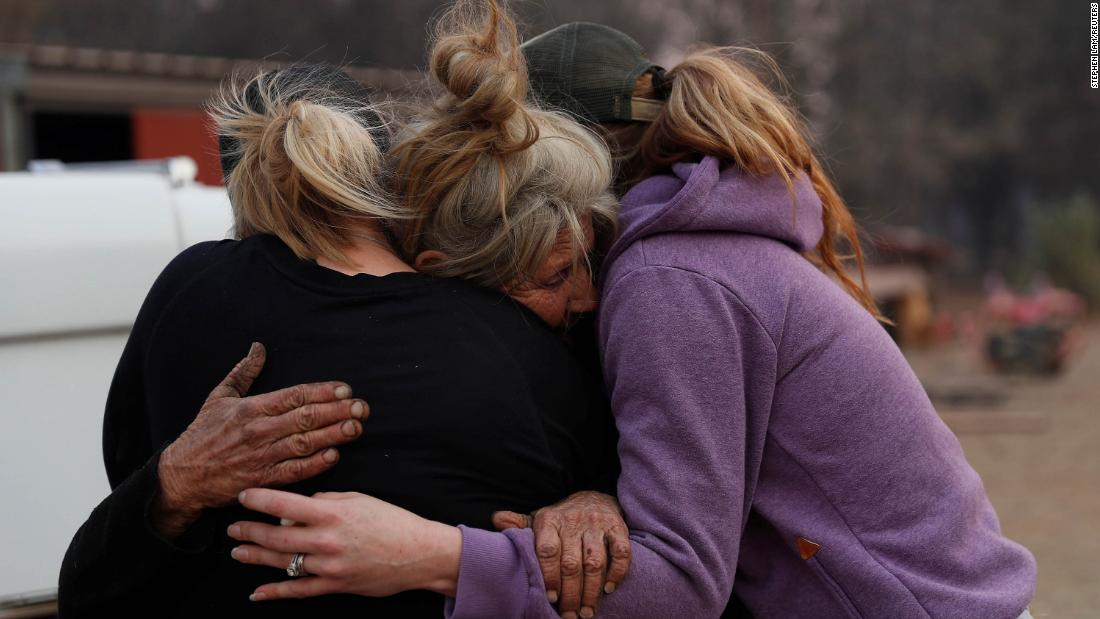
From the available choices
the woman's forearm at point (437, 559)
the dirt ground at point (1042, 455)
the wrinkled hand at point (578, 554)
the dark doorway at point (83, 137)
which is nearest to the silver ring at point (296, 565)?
the woman's forearm at point (437, 559)

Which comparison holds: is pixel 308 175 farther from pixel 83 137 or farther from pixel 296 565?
pixel 83 137

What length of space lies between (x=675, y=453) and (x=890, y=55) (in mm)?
23590

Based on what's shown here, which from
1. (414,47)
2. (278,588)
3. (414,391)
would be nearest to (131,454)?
(278,588)

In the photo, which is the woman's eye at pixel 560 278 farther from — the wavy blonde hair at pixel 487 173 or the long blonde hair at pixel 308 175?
the long blonde hair at pixel 308 175

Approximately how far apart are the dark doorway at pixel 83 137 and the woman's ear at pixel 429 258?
34.9 ft

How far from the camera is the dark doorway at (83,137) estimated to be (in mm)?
11523

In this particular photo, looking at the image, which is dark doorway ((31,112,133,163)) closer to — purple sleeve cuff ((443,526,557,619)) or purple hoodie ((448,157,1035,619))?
purple hoodie ((448,157,1035,619))

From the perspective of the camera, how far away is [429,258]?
5.67ft

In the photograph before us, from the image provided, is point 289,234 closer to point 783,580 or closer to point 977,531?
point 783,580

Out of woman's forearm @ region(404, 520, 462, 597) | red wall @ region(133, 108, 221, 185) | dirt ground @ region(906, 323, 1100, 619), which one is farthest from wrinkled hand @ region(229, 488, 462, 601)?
red wall @ region(133, 108, 221, 185)

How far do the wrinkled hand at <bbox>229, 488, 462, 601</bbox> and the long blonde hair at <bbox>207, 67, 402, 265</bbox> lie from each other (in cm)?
38

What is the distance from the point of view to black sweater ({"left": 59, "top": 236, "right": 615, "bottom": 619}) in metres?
1.55

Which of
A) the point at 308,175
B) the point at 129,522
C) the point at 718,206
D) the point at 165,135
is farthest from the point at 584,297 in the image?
the point at 165,135

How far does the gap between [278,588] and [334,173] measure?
61 cm
